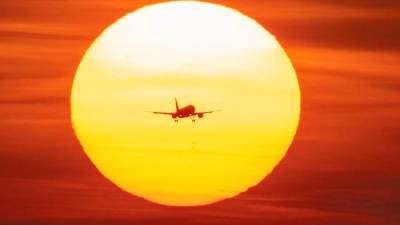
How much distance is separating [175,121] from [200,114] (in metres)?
1.01

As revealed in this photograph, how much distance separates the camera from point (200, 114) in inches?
1217

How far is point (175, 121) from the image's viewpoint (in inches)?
→ 1236
